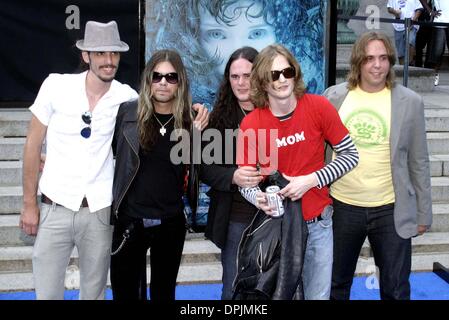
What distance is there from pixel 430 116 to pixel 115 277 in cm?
463

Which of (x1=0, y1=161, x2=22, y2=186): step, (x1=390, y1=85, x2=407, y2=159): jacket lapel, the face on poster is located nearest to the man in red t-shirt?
(x1=390, y1=85, x2=407, y2=159): jacket lapel

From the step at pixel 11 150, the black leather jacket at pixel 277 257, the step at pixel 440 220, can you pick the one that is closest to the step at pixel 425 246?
the step at pixel 440 220

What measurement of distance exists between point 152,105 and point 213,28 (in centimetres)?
218

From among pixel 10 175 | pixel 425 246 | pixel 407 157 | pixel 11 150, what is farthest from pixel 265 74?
pixel 11 150

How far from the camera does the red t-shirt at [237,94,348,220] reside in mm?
3631

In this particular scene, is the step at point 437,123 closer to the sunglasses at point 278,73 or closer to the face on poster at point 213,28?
the face on poster at point 213,28

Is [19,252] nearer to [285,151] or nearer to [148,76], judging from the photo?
[148,76]

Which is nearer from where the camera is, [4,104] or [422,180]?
[422,180]

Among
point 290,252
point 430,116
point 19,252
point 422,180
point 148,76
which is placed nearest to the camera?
point 290,252

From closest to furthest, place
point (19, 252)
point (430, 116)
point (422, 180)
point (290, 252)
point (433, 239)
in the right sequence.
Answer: point (290, 252) < point (422, 180) < point (19, 252) < point (433, 239) < point (430, 116)

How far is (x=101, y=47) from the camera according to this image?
3.89m

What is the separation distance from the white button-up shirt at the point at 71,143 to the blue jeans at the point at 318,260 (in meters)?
1.15
